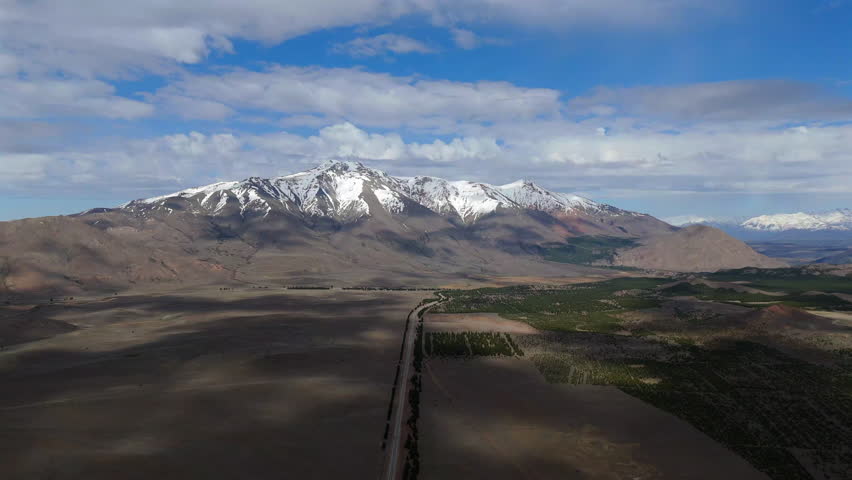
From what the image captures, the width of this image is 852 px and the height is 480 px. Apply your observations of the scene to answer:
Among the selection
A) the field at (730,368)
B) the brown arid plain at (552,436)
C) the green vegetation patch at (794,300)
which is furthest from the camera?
A: the green vegetation patch at (794,300)

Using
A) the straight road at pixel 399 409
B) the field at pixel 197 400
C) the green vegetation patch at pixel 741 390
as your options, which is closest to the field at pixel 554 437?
the straight road at pixel 399 409

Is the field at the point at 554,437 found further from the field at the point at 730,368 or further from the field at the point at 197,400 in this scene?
the field at the point at 197,400

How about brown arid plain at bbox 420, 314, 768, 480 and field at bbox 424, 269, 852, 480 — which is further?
field at bbox 424, 269, 852, 480

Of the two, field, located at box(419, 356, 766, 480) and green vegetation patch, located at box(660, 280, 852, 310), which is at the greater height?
green vegetation patch, located at box(660, 280, 852, 310)

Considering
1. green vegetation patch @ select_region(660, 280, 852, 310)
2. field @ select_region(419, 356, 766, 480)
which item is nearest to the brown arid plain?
field @ select_region(419, 356, 766, 480)

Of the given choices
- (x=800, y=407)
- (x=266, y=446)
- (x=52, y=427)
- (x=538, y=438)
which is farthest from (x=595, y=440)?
(x=52, y=427)

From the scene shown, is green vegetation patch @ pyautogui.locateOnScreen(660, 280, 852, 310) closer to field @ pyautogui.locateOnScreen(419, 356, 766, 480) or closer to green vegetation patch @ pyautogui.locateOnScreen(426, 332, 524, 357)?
green vegetation patch @ pyautogui.locateOnScreen(426, 332, 524, 357)

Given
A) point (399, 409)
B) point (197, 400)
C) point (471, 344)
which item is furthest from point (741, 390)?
point (197, 400)
